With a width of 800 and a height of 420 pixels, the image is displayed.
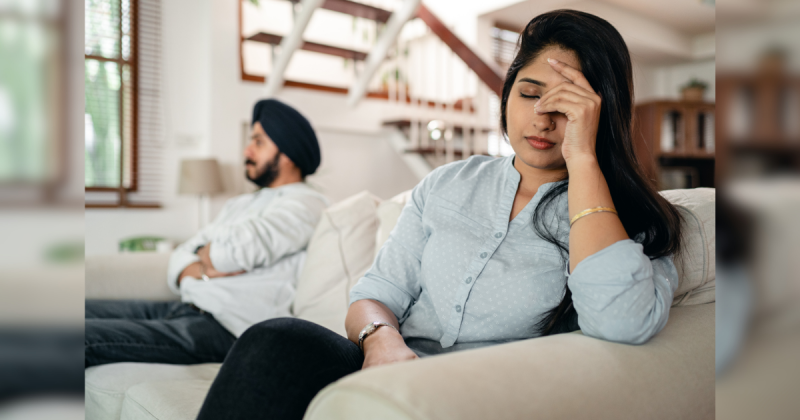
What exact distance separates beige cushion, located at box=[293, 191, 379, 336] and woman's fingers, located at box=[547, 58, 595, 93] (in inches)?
33.9

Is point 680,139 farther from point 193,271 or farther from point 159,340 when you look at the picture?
point 159,340

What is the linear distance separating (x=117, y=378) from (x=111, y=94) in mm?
2752

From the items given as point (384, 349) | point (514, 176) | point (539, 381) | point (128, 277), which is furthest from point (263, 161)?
point (539, 381)

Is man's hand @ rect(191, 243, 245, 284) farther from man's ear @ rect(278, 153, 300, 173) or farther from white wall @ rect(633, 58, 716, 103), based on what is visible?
white wall @ rect(633, 58, 716, 103)

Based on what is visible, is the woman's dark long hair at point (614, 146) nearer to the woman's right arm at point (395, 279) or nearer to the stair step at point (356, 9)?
the woman's right arm at point (395, 279)

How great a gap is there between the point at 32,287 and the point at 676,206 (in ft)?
3.29

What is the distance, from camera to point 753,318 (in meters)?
0.22

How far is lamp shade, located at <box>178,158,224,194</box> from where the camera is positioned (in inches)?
132

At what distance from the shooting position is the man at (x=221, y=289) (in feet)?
4.80

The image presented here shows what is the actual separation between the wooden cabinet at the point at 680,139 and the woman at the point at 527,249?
17.8 ft

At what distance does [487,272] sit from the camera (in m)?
0.95

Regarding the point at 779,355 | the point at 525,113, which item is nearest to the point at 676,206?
the point at 525,113

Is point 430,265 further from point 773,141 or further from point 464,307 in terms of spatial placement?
point 773,141

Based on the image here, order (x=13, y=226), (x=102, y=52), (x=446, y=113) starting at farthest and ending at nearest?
(x=446, y=113)
(x=102, y=52)
(x=13, y=226)
